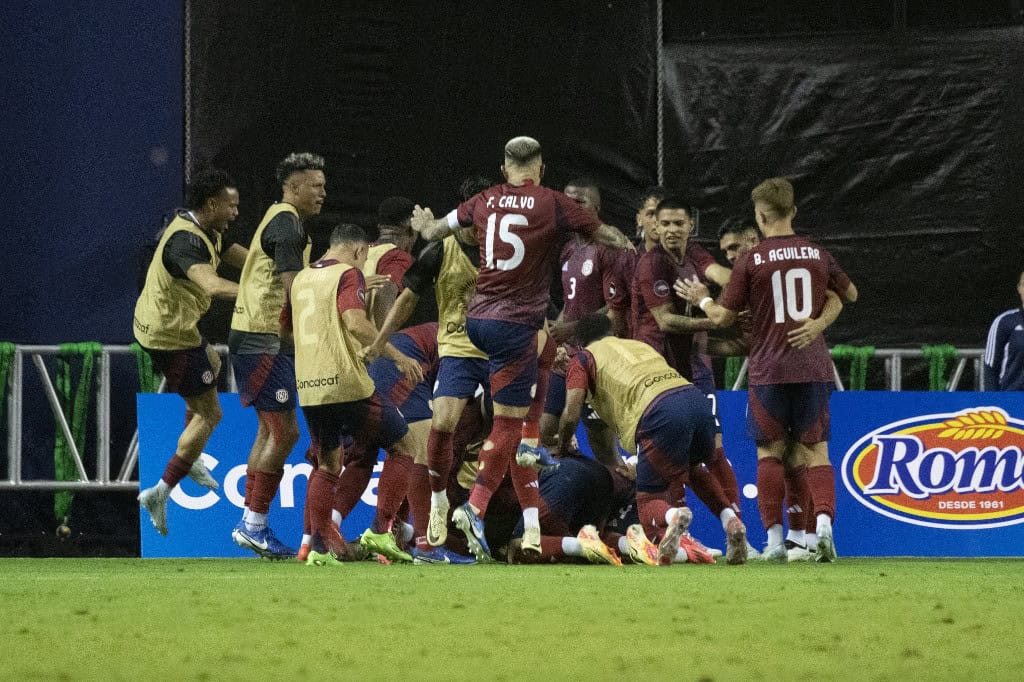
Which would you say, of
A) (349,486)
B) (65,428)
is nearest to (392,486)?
(349,486)

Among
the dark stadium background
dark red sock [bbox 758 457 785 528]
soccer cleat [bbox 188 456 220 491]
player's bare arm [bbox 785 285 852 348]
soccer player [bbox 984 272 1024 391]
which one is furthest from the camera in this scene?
the dark stadium background

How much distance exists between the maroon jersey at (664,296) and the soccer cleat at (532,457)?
1.51 m

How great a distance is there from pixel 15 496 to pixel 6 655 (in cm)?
824

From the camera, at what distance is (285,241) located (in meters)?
8.49

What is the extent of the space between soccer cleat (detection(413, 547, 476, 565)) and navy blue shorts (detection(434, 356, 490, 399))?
32.8 inches

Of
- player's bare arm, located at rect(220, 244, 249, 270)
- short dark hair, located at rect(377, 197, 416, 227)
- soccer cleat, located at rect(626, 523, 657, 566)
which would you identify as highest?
short dark hair, located at rect(377, 197, 416, 227)

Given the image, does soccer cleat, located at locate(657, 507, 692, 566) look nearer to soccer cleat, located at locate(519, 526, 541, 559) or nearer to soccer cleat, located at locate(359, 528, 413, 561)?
soccer cleat, located at locate(519, 526, 541, 559)

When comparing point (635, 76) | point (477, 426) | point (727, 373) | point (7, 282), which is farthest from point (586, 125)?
point (7, 282)

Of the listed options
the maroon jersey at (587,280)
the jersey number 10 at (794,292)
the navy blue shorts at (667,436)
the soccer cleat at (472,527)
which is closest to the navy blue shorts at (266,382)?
the soccer cleat at (472,527)

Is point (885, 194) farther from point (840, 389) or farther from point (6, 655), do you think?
point (6, 655)

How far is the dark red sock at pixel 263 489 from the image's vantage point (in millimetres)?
8742

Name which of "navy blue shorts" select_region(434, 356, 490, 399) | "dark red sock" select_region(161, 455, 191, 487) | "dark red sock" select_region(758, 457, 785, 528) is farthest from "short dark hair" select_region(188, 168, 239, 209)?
"dark red sock" select_region(758, 457, 785, 528)

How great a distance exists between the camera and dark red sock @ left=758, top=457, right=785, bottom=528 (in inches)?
348

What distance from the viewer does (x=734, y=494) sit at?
29.9 ft
